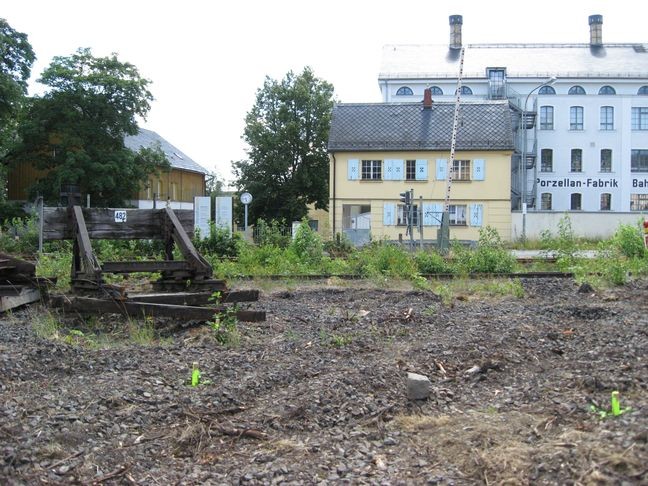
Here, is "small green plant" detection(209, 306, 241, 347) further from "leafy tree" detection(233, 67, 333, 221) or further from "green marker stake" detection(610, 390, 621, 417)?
"leafy tree" detection(233, 67, 333, 221)

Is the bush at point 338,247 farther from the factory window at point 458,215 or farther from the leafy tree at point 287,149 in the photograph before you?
the leafy tree at point 287,149

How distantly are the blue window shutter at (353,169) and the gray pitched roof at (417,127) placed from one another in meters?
0.86

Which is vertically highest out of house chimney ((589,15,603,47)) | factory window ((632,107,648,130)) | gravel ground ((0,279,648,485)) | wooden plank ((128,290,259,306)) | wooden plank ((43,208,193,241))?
house chimney ((589,15,603,47))

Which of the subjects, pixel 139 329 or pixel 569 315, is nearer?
pixel 139 329

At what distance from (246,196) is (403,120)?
63.8ft

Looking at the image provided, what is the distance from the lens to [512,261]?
17.7 meters

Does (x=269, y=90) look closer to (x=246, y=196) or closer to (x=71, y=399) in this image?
(x=246, y=196)

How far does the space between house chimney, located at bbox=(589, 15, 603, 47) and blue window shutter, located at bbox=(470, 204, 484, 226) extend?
1365 inches

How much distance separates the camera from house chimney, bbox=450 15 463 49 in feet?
230

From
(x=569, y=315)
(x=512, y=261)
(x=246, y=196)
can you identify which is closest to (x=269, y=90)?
(x=246, y=196)

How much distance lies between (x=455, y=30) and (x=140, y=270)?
6689cm

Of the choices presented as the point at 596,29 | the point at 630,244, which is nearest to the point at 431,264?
the point at 630,244

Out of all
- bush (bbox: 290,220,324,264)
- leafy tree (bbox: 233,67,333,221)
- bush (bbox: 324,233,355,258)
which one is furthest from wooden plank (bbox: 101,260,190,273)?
leafy tree (bbox: 233,67,333,221)

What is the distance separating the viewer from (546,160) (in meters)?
58.4
